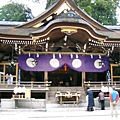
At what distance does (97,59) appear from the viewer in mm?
16891

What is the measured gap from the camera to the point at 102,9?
35.0 m

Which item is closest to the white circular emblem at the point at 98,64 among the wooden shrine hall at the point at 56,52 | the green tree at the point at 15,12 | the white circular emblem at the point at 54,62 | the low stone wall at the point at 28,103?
the wooden shrine hall at the point at 56,52

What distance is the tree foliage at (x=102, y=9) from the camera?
110ft

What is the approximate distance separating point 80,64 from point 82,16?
379 cm

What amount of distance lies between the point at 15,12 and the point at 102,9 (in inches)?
530

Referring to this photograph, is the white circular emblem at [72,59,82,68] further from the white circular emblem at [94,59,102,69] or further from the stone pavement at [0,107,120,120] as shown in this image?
the stone pavement at [0,107,120,120]

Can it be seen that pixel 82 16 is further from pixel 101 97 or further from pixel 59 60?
pixel 101 97

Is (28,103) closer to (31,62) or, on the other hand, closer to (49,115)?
(49,115)

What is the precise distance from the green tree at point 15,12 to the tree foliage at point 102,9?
5.28 metres

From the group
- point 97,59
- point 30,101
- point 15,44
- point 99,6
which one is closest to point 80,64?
point 97,59

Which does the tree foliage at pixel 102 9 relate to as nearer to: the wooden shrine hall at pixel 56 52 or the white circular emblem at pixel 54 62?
the wooden shrine hall at pixel 56 52

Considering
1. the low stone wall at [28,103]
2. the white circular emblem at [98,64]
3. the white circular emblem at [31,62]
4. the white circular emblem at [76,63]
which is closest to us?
the low stone wall at [28,103]

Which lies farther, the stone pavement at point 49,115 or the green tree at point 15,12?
the green tree at point 15,12

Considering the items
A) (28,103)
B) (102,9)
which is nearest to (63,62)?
(28,103)
